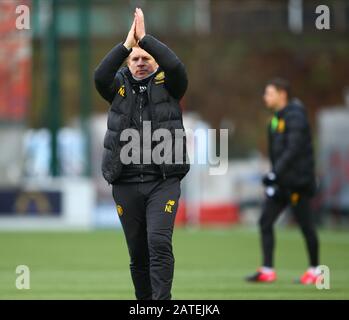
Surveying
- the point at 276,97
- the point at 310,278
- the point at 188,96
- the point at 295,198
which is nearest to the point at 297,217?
the point at 295,198

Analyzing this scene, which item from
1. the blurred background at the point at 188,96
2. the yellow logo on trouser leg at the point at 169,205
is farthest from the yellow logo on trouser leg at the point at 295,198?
the yellow logo on trouser leg at the point at 169,205

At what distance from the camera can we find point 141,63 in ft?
34.1

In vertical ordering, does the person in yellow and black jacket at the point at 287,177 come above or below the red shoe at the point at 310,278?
above

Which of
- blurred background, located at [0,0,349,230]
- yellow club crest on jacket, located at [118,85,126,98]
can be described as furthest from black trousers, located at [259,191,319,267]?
yellow club crest on jacket, located at [118,85,126,98]

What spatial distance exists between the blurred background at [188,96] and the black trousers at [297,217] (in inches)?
102

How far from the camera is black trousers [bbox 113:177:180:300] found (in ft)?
32.9

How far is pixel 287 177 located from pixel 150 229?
15.1 feet

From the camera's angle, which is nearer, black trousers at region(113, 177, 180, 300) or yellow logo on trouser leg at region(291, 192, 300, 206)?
black trousers at region(113, 177, 180, 300)

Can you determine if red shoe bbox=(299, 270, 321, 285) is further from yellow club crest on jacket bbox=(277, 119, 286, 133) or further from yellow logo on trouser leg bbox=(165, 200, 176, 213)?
yellow logo on trouser leg bbox=(165, 200, 176, 213)

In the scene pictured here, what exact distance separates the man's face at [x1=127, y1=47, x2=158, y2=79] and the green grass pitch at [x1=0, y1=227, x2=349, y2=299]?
2774mm

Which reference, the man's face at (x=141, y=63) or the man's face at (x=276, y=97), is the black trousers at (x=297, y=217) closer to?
the man's face at (x=276, y=97)

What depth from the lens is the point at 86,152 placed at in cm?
2592

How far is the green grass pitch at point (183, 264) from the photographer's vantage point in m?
12.9
